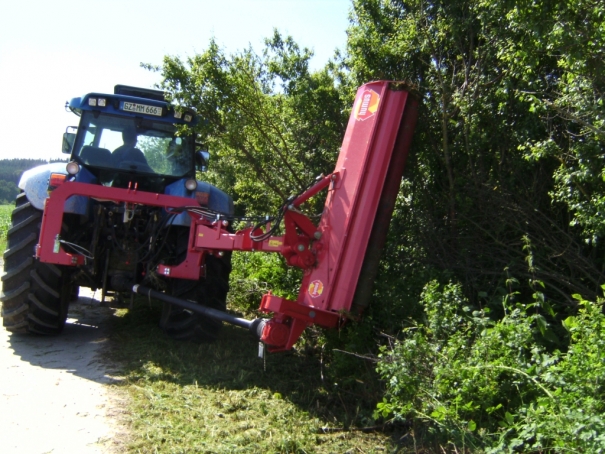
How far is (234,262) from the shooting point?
10188 mm

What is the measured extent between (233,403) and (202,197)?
271 centimetres

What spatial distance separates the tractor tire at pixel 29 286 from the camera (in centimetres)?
642

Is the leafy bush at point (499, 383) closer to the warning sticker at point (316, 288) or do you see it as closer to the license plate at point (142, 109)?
the warning sticker at point (316, 288)

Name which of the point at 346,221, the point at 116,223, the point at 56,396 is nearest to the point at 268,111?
the point at 116,223

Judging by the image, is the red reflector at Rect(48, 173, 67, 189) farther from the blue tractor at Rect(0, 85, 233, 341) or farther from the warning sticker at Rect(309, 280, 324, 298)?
the warning sticker at Rect(309, 280, 324, 298)

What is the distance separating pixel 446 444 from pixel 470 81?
3.18m

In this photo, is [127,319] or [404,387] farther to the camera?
[127,319]

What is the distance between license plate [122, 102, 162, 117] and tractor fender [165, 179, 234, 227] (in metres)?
0.78

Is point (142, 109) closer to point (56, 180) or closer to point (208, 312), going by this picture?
point (56, 180)

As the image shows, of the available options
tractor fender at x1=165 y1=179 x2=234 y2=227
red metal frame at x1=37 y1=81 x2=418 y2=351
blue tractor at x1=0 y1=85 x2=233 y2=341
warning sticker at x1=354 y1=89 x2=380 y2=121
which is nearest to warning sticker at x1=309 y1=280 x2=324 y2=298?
red metal frame at x1=37 y1=81 x2=418 y2=351

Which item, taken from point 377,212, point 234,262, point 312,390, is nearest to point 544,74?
point 377,212

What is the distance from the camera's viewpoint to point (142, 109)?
23.2 feet

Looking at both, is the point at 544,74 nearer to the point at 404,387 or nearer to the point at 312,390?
the point at 404,387

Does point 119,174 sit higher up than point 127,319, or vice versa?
point 119,174
